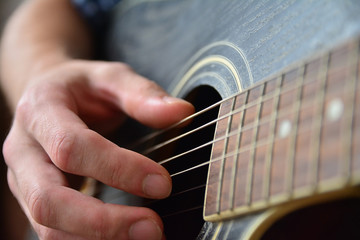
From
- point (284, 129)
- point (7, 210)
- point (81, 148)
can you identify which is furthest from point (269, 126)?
point (7, 210)

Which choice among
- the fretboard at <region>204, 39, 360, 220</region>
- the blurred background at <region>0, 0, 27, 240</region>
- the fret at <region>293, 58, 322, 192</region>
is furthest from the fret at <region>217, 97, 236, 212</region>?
the blurred background at <region>0, 0, 27, 240</region>

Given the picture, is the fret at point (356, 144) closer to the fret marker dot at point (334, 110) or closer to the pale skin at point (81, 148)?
the fret marker dot at point (334, 110)

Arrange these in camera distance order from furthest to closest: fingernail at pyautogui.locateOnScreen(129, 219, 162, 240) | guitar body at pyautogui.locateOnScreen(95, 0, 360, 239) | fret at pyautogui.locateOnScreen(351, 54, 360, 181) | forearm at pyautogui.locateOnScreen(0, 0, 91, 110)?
forearm at pyautogui.locateOnScreen(0, 0, 91, 110) → fingernail at pyautogui.locateOnScreen(129, 219, 162, 240) → guitar body at pyautogui.locateOnScreen(95, 0, 360, 239) → fret at pyautogui.locateOnScreen(351, 54, 360, 181)

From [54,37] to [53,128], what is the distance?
526 mm

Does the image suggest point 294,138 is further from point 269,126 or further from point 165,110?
point 165,110

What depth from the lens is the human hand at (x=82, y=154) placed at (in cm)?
53

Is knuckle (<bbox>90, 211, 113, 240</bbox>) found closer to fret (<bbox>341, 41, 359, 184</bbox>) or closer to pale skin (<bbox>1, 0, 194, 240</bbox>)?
pale skin (<bbox>1, 0, 194, 240</bbox>)

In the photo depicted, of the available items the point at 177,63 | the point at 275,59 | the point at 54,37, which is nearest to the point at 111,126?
the point at 177,63

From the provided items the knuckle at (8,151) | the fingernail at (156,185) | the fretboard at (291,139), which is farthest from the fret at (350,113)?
the knuckle at (8,151)

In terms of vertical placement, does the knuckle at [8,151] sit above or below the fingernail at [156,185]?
above

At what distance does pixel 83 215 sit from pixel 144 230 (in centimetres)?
8

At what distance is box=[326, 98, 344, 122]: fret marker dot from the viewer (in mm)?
321

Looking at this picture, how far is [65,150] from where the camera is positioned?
21.8 inches

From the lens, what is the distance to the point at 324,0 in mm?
441
